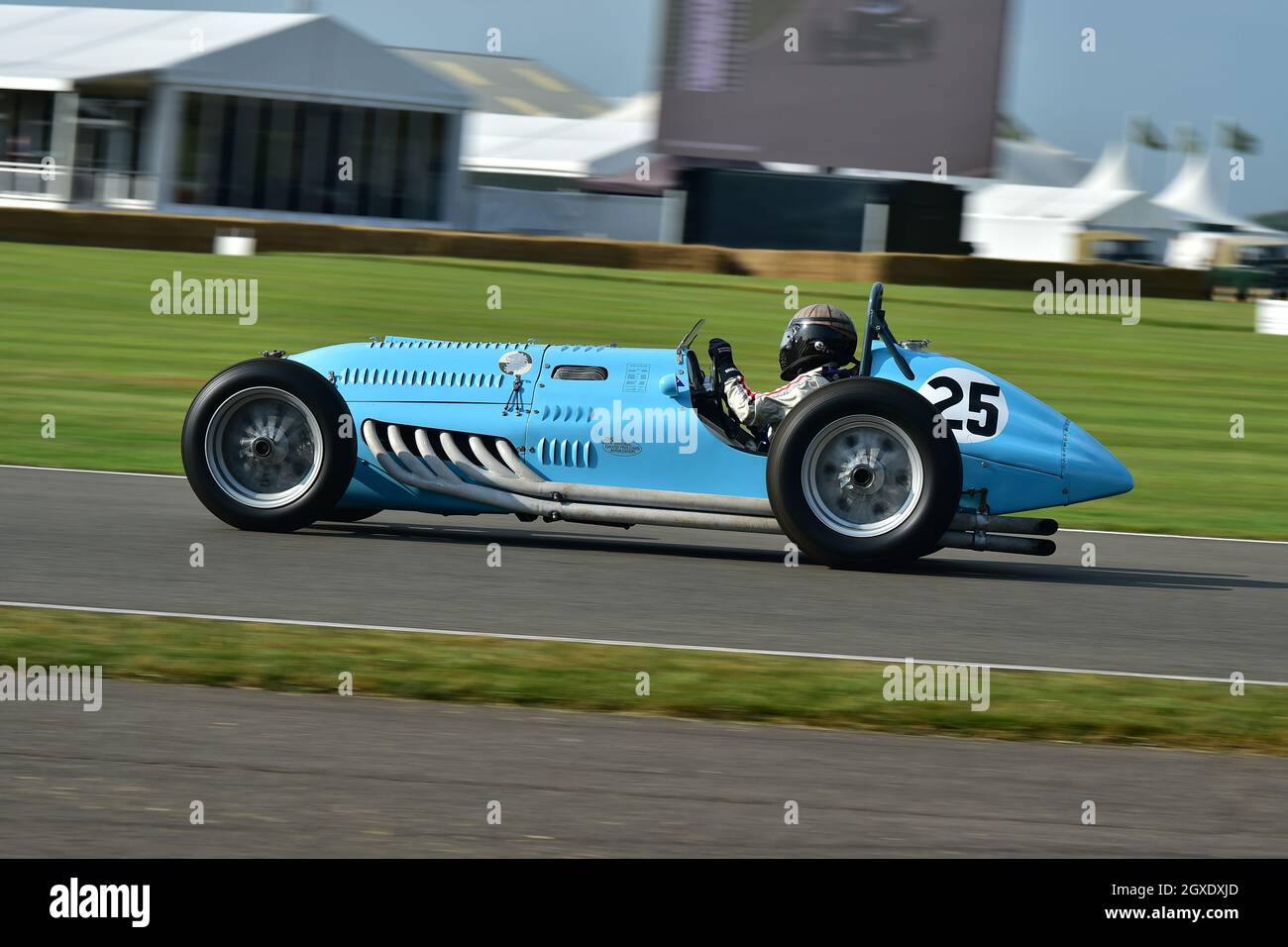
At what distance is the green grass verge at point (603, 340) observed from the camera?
44.0 feet

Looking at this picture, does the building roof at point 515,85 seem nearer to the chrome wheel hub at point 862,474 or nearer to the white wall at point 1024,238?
the white wall at point 1024,238

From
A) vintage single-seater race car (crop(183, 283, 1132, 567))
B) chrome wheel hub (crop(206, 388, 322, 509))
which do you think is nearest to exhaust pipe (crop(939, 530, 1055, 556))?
vintage single-seater race car (crop(183, 283, 1132, 567))

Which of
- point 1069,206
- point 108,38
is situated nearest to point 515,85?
point 1069,206

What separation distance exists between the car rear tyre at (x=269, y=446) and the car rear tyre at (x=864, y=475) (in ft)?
7.29

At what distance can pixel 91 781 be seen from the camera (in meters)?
4.83

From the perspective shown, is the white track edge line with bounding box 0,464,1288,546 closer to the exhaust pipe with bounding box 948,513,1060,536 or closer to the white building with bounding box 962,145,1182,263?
the exhaust pipe with bounding box 948,513,1060,536

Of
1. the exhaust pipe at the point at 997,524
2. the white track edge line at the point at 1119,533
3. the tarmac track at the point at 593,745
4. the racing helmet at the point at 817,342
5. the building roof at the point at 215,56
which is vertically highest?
the building roof at the point at 215,56

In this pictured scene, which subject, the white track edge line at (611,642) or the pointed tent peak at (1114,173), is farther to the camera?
the pointed tent peak at (1114,173)

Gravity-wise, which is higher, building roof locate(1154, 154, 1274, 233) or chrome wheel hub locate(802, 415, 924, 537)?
building roof locate(1154, 154, 1274, 233)

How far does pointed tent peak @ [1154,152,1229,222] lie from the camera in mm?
78562

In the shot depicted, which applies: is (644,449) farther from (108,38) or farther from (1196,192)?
(1196,192)

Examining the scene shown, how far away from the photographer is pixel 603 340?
2230 cm

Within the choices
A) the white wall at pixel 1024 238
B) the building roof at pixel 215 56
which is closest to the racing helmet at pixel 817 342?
the building roof at pixel 215 56
